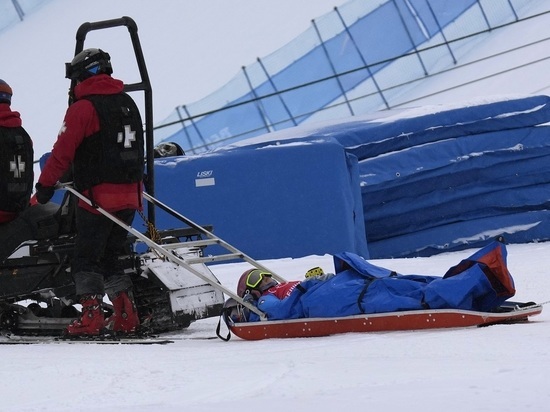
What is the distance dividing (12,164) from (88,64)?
0.75 m

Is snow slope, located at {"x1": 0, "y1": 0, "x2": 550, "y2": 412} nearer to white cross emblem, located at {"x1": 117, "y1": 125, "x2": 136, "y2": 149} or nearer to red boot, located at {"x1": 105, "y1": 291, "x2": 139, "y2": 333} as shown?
red boot, located at {"x1": 105, "y1": 291, "x2": 139, "y2": 333}

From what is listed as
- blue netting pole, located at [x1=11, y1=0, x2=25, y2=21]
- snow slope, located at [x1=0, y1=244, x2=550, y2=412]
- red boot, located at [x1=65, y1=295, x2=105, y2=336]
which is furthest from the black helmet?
blue netting pole, located at [x1=11, y1=0, x2=25, y2=21]

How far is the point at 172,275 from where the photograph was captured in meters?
6.80

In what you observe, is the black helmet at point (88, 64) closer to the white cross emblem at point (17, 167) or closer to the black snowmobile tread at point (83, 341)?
the white cross emblem at point (17, 167)

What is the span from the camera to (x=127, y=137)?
6500 millimetres

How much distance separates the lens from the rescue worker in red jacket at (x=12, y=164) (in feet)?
22.5

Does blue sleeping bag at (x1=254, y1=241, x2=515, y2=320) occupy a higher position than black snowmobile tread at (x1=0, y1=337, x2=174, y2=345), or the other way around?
blue sleeping bag at (x1=254, y1=241, x2=515, y2=320)

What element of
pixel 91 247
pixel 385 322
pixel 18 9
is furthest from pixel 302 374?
pixel 18 9

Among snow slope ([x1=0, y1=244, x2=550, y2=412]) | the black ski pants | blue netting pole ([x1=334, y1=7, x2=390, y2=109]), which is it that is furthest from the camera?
blue netting pole ([x1=334, y1=7, x2=390, y2=109])

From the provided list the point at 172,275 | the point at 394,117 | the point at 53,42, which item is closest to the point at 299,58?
the point at 394,117

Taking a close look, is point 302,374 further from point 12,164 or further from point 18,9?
point 18,9

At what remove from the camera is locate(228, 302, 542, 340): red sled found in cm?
538

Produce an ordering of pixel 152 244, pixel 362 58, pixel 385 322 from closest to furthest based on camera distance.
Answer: pixel 385 322 < pixel 152 244 < pixel 362 58

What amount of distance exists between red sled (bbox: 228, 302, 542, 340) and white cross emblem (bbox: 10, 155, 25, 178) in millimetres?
1658
